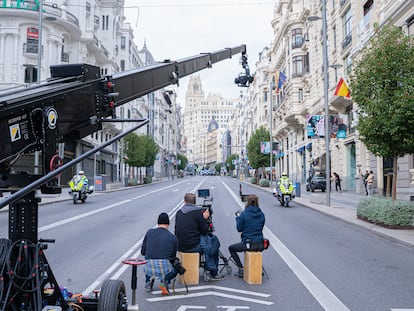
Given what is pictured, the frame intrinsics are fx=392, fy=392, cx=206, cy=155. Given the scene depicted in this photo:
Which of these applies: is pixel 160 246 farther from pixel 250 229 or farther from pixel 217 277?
pixel 250 229

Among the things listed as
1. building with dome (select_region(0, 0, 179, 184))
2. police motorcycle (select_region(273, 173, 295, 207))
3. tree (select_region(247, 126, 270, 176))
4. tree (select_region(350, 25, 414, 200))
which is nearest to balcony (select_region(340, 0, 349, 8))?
building with dome (select_region(0, 0, 179, 184))

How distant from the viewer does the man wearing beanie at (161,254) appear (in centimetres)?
580

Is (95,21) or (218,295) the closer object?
(218,295)

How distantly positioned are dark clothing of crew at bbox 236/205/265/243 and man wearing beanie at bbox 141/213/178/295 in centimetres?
152

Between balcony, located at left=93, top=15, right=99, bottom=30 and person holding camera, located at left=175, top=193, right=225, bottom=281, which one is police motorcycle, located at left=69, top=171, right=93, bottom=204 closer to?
person holding camera, located at left=175, top=193, right=225, bottom=281

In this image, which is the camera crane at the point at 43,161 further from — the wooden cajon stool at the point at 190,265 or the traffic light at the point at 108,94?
the wooden cajon stool at the point at 190,265

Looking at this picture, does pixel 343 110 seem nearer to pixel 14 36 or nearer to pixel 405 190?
pixel 405 190

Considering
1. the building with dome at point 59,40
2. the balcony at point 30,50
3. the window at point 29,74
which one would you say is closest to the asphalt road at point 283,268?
the building with dome at point 59,40

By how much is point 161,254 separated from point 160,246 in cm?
12

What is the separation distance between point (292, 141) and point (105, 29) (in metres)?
30.7

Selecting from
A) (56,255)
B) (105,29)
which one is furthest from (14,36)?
(56,255)

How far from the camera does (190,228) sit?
6.58 meters

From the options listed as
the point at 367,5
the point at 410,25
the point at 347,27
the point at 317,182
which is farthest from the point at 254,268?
the point at 347,27

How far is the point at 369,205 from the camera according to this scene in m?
Result: 13.6
